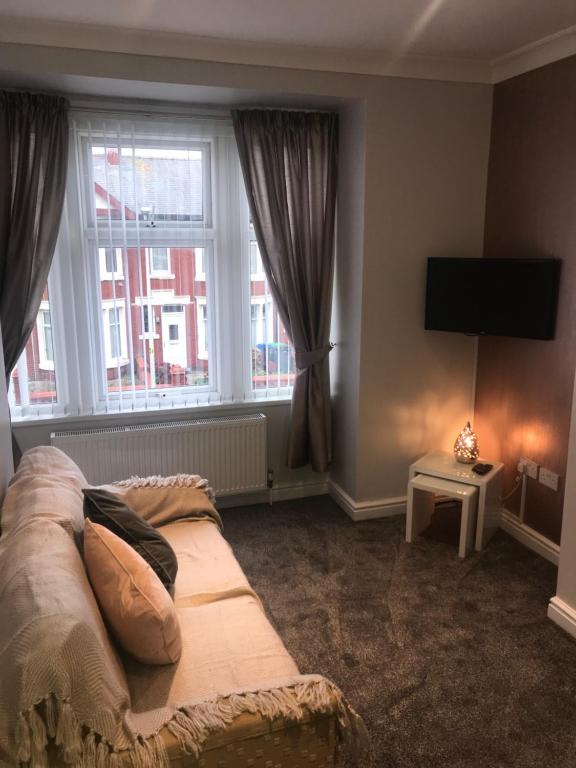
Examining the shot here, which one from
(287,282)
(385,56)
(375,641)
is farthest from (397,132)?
(375,641)

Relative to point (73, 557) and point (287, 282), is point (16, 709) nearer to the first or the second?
point (73, 557)

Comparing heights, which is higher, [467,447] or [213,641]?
[467,447]

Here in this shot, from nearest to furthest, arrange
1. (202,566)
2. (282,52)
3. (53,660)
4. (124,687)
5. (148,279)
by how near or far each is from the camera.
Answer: (53,660) < (124,687) < (202,566) < (282,52) < (148,279)

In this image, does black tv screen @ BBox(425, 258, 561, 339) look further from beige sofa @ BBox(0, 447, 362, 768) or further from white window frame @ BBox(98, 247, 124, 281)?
beige sofa @ BBox(0, 447, 362, 768)

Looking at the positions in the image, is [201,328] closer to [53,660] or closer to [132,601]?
[132,601]

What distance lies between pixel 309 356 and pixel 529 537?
1.61 meters

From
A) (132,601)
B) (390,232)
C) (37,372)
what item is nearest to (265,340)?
(390,232)

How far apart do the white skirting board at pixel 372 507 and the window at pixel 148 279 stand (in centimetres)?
101

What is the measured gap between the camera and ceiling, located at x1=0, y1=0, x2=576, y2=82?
2619mm

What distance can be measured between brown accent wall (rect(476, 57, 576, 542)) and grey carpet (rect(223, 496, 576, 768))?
0.56m

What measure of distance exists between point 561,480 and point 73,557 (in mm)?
2500

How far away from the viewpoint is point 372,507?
388 centimetres

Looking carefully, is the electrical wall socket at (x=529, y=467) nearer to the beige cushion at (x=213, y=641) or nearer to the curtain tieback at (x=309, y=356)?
the curtain tieback at (x=309, y=356)

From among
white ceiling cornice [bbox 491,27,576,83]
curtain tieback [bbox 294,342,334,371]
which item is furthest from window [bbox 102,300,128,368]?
white ceiling cornice [bbox 491,27,576,83]
